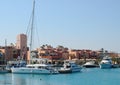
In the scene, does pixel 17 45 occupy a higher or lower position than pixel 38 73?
higher

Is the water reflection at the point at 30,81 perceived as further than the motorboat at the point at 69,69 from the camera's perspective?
No

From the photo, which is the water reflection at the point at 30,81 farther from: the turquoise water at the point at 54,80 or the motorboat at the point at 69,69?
the motorboat at the point at 69,69

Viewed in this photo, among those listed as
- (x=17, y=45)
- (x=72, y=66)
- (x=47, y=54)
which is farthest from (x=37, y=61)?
(x=17, y=45)

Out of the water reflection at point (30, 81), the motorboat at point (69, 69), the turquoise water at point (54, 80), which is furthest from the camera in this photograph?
the motorboat at point (69, 69)

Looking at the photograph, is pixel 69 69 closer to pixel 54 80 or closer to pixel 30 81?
pixel 54 80

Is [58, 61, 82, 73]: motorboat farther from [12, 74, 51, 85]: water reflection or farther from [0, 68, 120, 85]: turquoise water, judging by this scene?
[12, 74, 51, 85]: water reflection

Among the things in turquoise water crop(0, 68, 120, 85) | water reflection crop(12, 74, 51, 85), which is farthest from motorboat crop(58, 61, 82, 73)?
water reflection crop(12, 74, 51, 85)

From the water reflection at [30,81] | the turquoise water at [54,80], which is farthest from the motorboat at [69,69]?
the water reflection at [30,81]

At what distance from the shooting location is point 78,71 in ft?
272

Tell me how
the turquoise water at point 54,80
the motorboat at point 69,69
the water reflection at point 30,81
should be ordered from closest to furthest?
1. the water reflection at point 30,81
2. the turquoise water at point 54,80
3. the motorboat at point 69,69

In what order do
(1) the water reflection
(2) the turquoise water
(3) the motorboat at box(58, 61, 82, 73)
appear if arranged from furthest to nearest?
(3) the motorboat at box(58, 61, 82, 73) → (2) the turquoise water → (1) the water reflection

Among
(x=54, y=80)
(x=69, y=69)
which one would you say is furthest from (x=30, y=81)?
(x=69, y=69)

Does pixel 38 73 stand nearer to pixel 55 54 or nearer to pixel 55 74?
pixel 55 74

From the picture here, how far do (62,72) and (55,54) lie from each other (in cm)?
5189
